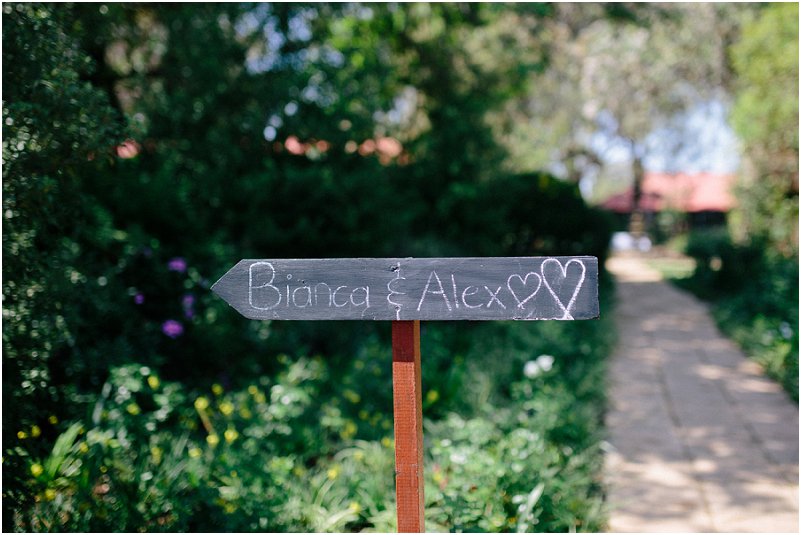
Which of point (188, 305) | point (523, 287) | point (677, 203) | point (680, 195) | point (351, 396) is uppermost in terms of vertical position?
point (680, 195)

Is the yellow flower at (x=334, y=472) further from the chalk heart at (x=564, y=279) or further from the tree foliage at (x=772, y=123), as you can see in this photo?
the tree foliage at (x=772, y=123)

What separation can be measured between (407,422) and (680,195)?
107 feet

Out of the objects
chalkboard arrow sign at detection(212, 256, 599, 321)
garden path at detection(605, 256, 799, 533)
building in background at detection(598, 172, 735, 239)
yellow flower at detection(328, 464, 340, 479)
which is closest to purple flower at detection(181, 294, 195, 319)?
yellow flower at detection(328, 464, 340, 479)

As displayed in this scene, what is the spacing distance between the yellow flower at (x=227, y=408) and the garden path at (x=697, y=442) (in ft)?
7.79

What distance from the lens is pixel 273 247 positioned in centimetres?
595

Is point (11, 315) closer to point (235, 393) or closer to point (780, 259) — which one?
point (235, 393)

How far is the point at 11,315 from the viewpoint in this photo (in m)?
3.20

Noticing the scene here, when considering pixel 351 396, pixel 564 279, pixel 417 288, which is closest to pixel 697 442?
pixel 351 396

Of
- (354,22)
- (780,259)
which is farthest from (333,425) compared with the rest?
(780,259)

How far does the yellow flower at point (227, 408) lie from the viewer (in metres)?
4.14

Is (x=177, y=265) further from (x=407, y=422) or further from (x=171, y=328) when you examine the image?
(x=407, y=422)

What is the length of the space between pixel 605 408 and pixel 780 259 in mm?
4839

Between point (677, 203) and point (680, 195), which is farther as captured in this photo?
point (680, 195)

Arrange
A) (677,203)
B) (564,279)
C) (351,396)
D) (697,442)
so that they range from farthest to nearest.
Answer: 1. (677,203)
2. (697,442)
3. (351,396)
4. (564,279)
